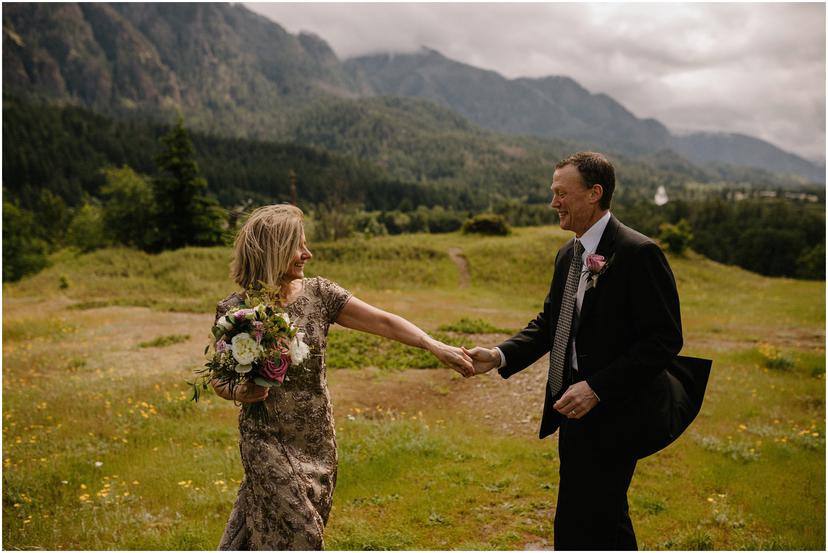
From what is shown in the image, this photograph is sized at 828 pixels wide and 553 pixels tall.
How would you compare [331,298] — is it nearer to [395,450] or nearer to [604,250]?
[604,250]

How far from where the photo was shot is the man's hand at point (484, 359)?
546cm

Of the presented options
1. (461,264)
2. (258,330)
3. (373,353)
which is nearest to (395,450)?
(258,330)

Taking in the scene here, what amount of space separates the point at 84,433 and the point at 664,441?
986 cm

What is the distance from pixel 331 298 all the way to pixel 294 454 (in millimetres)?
1244

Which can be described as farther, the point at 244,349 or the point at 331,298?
the point at 331,298

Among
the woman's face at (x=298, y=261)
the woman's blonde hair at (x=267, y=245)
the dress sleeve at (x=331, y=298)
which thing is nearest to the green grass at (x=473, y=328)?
the dress sleeve at (x=331, y=298)

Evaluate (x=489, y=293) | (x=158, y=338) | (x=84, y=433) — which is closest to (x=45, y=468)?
(x=84, y=433)

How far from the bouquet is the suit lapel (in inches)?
84.5

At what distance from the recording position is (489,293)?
37406mm

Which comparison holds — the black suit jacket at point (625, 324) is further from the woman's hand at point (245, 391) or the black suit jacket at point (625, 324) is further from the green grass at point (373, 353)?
the green grass at point (373, 353)

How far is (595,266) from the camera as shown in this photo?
14.4ft

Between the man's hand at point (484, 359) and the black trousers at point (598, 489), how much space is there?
115 cm

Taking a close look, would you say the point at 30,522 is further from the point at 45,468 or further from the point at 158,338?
the point at 158,338

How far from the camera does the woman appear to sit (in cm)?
427
